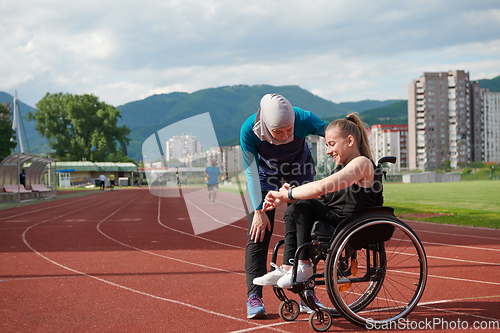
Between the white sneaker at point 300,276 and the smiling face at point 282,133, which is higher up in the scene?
the smiling face at point 282,133

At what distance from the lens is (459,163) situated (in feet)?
441

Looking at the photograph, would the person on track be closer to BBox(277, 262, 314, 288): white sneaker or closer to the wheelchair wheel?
BBox(277, 262, 314, 288): white sneaker

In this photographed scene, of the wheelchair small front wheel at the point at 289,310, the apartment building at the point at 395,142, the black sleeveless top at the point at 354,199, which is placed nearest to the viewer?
the black sleeveless top at the point at 354,199

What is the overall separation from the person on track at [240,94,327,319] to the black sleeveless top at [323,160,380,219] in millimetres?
491

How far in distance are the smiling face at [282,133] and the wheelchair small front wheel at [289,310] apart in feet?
3.96

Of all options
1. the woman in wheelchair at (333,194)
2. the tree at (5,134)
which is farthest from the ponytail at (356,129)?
the tree at (5,134)

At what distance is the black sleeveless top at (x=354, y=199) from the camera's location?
2895mm

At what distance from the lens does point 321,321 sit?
2.96m

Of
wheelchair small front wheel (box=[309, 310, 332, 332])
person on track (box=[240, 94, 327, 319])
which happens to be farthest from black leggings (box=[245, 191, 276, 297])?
wheelchair small front wheel (box=[309, 310, 332, 332])

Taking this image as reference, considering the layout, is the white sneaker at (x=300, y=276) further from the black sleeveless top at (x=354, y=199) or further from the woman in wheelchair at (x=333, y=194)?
the black sleeveless top at (x=354, y=199)

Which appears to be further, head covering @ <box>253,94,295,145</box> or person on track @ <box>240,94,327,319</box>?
person on track @ <box>240,94,327,319</box>

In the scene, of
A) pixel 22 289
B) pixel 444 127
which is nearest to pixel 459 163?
pixel 444 127

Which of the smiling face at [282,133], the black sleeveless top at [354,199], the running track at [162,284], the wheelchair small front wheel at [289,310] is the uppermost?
the smiling face at [282,133]

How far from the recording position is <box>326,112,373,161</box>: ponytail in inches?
120
